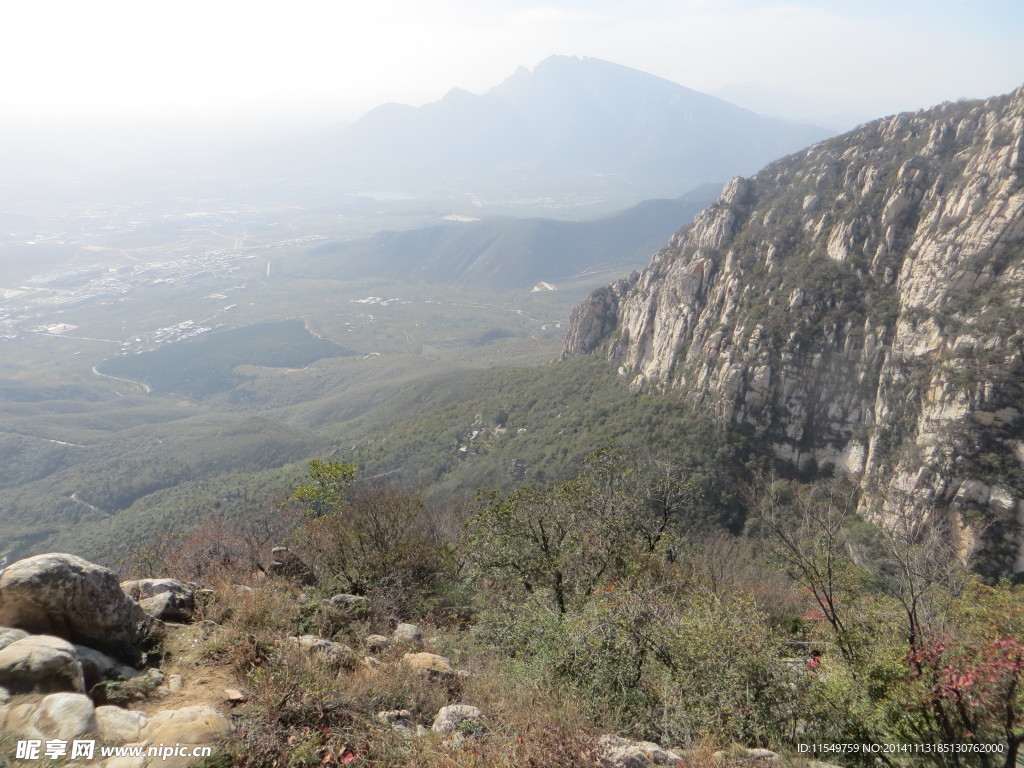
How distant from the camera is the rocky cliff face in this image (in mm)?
42656

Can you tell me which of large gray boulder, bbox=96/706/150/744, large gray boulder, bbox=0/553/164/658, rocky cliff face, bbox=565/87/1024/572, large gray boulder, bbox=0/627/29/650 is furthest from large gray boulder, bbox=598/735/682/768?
rocky cliff face, bbox=565/87/1024/572

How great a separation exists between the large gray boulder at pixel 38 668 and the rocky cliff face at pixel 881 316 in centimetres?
4887

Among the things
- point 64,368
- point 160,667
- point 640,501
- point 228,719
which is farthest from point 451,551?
point 64,368

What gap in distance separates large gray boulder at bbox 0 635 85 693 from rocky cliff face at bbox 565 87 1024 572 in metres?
48.9

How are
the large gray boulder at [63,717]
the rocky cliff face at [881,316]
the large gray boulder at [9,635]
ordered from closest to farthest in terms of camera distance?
the large gray boulder at [63,717], the large gray boulder at [9,635], the rocky cliff face at [881,316]

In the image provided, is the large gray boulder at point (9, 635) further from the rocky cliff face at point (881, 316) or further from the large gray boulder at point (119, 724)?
→ the rocky cliff face at point (881, 316)

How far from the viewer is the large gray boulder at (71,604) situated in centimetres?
930

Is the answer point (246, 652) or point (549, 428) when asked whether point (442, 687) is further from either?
point (549, 428)

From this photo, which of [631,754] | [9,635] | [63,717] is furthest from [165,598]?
[631,754]

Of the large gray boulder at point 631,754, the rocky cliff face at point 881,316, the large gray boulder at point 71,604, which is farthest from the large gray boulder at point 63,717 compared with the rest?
the rocky cliff face at point 881,316

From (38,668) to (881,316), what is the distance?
65582mm

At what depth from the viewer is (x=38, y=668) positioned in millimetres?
8031

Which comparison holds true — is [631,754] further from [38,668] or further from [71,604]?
[71,604]

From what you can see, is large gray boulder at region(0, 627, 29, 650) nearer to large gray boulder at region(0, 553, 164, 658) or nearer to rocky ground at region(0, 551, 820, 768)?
rocky ground at region(0, 551, 820, 768)
